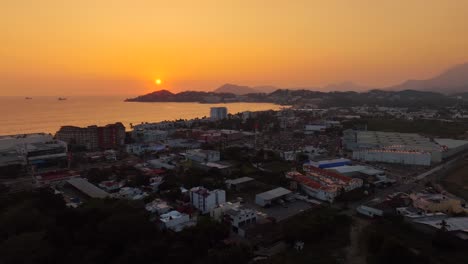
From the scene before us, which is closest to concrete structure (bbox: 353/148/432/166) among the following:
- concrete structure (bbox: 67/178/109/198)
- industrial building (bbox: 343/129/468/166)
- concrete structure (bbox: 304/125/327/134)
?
industrial building (bbox: 343/129/468/166)

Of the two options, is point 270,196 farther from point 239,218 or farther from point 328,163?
point 328,163

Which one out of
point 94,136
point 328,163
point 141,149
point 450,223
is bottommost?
point 450,223

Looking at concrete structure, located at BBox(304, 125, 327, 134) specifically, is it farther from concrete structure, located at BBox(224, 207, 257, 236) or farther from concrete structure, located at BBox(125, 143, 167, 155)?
concrete structure, located at BBox(224, 207, 257, 236)

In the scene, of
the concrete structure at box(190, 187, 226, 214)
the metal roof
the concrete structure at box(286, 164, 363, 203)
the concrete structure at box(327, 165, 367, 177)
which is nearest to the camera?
the concrete structure at box(190, 187, 226, 214)

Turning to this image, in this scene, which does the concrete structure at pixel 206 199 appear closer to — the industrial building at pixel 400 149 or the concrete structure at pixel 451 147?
the industrial building at pixel 400 149

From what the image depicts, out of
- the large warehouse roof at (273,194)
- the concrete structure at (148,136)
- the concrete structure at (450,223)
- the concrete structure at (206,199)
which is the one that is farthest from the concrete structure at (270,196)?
the concrete structure at (148,136)

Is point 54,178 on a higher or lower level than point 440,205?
higher

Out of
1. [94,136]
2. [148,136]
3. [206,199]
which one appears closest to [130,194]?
[206,199]
